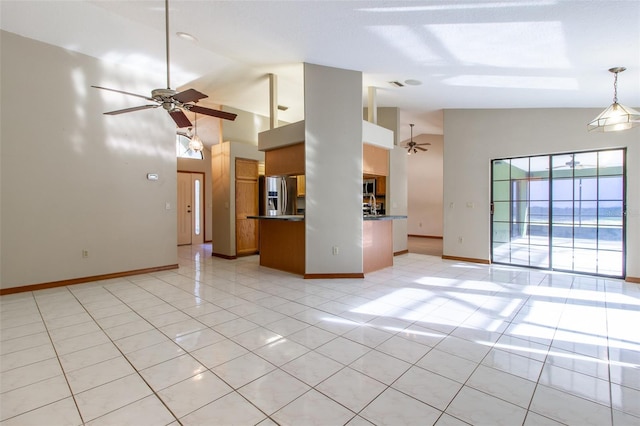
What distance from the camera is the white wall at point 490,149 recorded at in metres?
4.67

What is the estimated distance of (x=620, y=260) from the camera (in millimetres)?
4906

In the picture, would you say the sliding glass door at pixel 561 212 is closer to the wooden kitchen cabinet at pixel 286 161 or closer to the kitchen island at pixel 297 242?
the kitchen island at pixel 297 242

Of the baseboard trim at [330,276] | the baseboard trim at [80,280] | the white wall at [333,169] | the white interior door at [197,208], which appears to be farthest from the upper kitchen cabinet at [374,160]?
the white interior door at [197,208]

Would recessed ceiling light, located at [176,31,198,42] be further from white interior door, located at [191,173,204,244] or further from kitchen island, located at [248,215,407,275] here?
white interior door, located at [191,173,204,244]

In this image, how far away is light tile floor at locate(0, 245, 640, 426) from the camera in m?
1.73

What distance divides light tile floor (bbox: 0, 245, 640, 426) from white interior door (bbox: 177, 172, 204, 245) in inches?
190

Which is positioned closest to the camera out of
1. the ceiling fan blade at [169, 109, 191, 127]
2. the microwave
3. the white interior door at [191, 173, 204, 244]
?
the ceiling fan blade at [169, 109, 191, 127]

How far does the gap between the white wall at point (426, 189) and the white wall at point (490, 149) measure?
12.6ft

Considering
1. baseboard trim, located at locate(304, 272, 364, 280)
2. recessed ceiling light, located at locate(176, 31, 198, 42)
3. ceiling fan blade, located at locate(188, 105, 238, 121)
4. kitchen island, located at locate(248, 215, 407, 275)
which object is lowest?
baseboard trim, located at locate(304, 272, 364, 280)

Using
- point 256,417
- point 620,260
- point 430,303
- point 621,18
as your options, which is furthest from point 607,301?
point 256,417

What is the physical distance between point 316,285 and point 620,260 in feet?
16.7

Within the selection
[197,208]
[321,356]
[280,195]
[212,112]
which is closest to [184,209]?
[197,208]

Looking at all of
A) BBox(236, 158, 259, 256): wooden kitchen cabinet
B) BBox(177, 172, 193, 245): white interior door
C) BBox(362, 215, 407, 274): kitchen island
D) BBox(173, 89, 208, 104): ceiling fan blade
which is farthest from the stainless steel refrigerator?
BBox(177, 172, 193, 245): white interior door

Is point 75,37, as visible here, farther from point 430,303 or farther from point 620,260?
point 620,260
